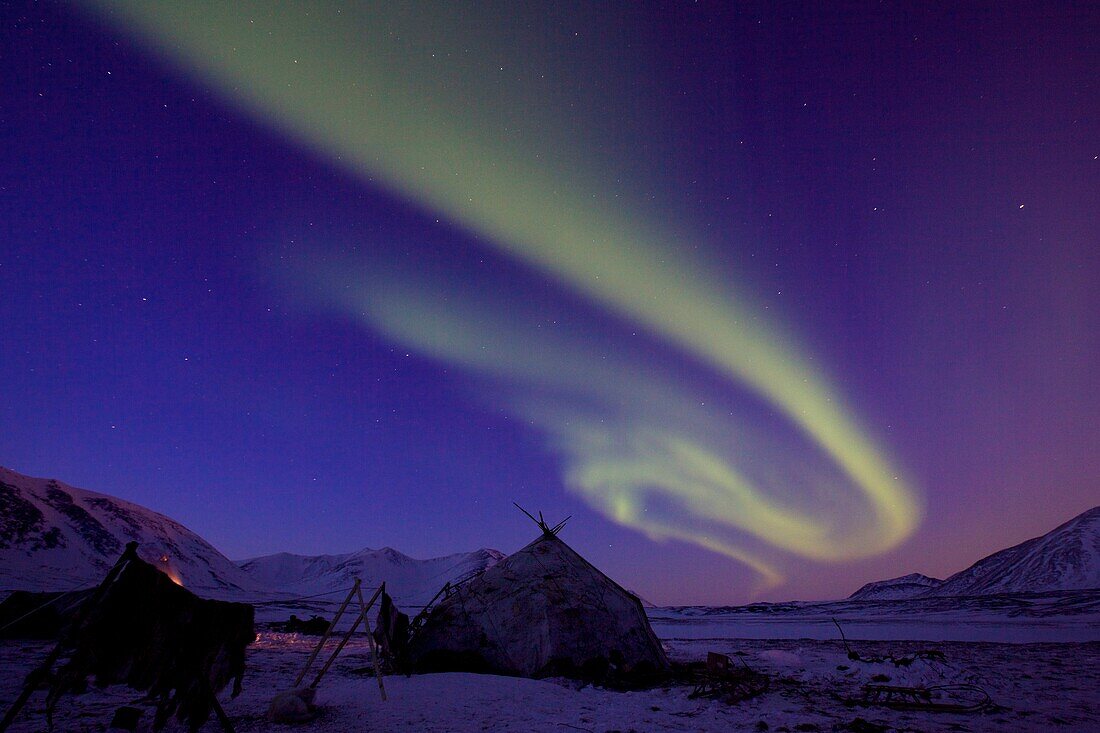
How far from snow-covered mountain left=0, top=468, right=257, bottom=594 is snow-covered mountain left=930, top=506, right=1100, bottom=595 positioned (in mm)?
158581

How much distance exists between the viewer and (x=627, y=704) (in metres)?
11.6

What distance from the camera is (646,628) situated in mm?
17891

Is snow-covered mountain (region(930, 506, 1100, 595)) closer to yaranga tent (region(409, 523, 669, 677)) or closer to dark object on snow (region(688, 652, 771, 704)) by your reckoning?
dark object on snow (region(688, 652, 771, 704))

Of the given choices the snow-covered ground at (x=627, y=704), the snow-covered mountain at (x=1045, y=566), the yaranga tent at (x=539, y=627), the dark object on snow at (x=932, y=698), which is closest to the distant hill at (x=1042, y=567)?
the snow-covered mountain at (x=1045, y=566)

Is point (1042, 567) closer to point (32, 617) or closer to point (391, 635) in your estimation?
point (391, 635)

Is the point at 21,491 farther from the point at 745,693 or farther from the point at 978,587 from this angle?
the point at 978,587

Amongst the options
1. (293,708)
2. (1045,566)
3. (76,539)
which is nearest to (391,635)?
(293,708)

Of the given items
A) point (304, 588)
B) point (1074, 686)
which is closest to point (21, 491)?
point (304, 588)

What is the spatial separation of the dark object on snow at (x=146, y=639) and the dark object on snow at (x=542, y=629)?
8.98m

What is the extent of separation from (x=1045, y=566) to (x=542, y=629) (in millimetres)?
143197

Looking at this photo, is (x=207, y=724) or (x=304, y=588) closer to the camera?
(x=207, y=724)

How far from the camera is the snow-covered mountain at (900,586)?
146 metres

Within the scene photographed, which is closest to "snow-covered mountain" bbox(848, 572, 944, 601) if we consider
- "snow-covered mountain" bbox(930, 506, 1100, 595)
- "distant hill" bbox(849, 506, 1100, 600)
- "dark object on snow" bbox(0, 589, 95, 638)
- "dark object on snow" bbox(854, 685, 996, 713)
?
"distant hill" bbox(849, 506, 1100, 600)

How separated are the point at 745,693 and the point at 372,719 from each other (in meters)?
8.61
